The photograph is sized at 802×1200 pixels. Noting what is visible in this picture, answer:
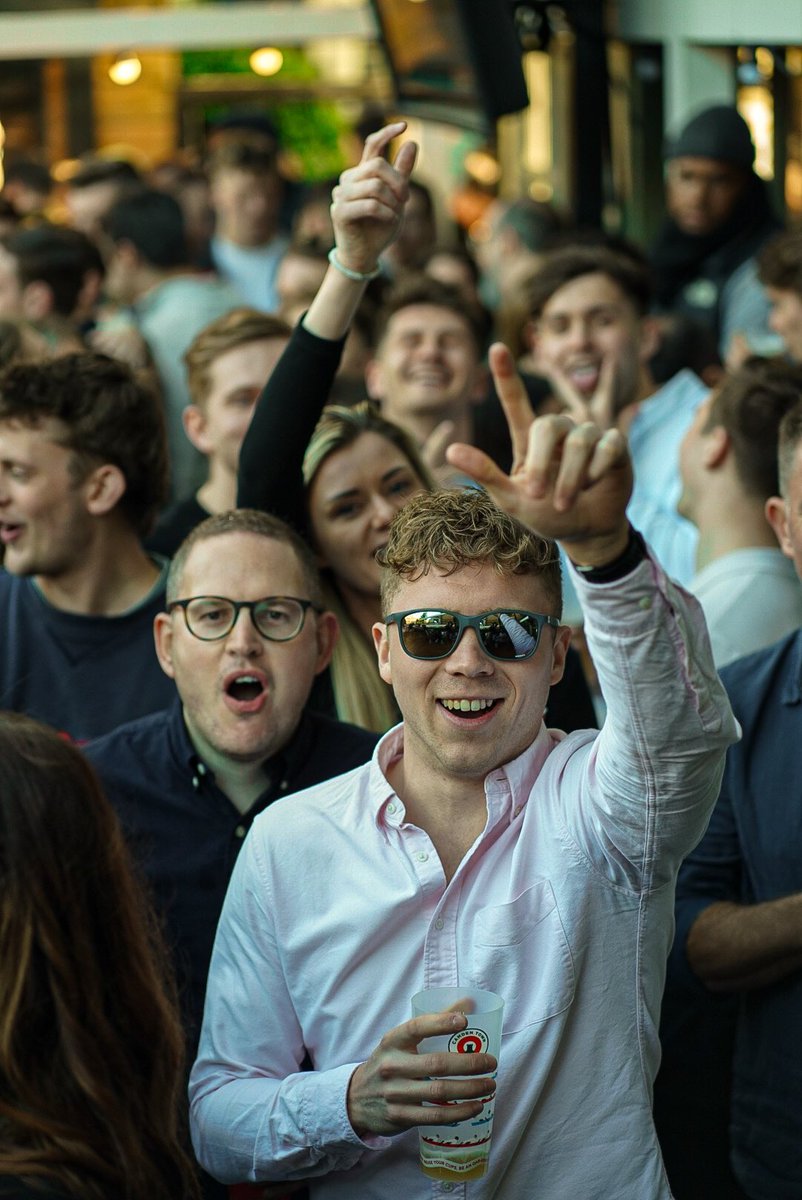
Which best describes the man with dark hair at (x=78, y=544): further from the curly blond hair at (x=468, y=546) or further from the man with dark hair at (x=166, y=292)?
the man with dark hair at (x=166, y=292)

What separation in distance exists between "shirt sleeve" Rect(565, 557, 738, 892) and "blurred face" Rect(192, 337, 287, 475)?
226cm

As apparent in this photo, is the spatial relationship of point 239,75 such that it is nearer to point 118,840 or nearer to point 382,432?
point 382,432

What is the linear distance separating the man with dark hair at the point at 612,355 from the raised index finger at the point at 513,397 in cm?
293

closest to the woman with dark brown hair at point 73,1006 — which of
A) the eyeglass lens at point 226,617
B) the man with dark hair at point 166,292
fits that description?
the eyeglass lens at point 226,617

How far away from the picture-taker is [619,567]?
1.88 metres

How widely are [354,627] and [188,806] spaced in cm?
77

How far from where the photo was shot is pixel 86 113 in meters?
15.1

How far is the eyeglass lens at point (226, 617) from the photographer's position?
2973mm

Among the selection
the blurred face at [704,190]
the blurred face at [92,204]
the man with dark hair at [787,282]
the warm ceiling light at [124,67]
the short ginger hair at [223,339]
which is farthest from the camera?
the warm ceiling light at [124,67]

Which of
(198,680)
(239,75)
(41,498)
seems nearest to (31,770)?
(198,680)

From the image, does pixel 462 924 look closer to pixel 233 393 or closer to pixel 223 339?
pixel 233 393

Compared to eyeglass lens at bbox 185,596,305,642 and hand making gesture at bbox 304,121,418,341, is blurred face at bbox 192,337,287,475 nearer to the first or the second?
hand making gesture at bbox 304,121,418,341

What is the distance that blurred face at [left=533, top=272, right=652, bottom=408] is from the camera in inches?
207

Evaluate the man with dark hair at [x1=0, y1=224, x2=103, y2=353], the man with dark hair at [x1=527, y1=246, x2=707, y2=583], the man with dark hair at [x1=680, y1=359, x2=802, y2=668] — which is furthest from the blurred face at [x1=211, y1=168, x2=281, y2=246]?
the man with dark hair at [x1=680, y1=359, x2=802, y2=668]
